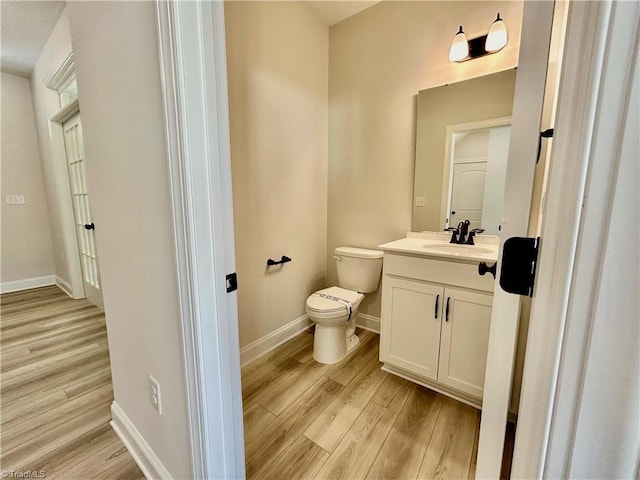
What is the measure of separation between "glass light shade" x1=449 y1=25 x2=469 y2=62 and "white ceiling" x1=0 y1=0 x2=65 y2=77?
3.00 meters

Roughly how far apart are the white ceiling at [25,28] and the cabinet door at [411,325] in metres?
3.42

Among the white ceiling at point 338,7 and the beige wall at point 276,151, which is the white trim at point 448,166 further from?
the white ceiling at point 338,7

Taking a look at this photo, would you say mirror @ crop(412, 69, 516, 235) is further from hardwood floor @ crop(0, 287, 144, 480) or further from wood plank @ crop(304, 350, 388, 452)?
hardwood floor @ crop(0, 287, 144, 480)

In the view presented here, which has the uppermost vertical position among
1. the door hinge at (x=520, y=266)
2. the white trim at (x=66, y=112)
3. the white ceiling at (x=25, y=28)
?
the white ceiling at (x=25, y=28)

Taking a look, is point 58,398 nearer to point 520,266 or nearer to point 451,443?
point 451,443

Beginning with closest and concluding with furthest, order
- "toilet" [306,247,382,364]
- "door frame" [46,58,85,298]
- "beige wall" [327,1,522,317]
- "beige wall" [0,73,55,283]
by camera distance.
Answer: "beige wall" [327,1,522,317]
"toilet" [306,247,382,364]
"door frame" [46,58,85,298]
"beige wall" [0,73,55,283]

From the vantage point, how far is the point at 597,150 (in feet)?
0.97

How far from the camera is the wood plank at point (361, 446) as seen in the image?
3.85 feet

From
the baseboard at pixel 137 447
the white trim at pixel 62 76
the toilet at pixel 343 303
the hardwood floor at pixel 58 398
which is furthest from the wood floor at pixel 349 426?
the white trim at pixel 62 76

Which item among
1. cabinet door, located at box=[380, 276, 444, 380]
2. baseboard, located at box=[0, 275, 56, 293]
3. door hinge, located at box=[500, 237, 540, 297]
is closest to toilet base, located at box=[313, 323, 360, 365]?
cabinet door, located at box=[380, 276, 444, 380]

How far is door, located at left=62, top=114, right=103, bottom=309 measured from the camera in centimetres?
282

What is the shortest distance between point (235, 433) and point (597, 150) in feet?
3.77

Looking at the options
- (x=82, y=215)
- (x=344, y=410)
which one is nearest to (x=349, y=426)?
(x=344, y=410)

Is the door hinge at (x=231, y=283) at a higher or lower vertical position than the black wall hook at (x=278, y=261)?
higher
